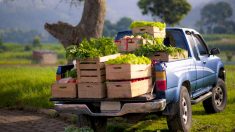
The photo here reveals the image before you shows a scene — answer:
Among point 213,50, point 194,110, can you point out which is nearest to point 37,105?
point 194,110

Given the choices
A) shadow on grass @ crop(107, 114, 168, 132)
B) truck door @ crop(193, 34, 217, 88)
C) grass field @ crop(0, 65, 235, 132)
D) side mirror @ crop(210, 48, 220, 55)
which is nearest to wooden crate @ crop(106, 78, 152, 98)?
shadow on grass @ crop(107, 114, 168, 132)

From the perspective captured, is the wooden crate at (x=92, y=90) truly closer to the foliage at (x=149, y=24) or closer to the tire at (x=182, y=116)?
the tire at (x=182, y=116)

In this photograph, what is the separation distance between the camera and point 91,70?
23.2ft

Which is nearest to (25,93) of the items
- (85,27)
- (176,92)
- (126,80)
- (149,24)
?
(85,27)

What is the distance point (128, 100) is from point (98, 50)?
100cm

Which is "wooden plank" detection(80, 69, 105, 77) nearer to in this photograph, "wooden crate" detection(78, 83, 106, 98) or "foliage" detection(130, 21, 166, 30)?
"wooden crate" detection(78, 83, 106, 98)

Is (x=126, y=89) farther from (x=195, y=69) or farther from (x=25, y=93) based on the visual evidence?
(x=25, y=93)

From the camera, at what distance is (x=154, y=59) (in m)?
7.99

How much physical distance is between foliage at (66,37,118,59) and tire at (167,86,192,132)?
1507 mm

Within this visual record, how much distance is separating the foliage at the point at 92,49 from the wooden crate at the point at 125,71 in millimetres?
368

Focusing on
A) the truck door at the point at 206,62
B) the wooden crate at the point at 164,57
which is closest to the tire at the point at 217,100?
the truck door at the point at 206,62

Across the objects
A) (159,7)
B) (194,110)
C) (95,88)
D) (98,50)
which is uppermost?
(159,7)

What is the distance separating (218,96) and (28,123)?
4860mm

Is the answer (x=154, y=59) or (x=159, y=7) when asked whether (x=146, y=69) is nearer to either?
(x=154, y=59)
